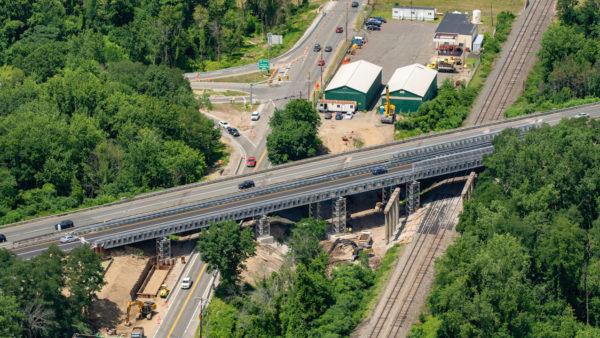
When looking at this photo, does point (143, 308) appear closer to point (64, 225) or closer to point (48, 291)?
point (48, 291)

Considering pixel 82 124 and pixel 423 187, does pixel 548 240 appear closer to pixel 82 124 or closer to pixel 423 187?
pixel 423 187

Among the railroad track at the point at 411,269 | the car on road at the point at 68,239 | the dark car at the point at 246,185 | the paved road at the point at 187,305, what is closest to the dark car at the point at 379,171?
the railroad track at the point at 411,269

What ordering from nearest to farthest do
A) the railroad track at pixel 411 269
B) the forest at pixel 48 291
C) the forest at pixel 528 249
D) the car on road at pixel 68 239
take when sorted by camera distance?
1. the forest at pixel 528 249
2. the forest at pixel 48 291
3. the railroad track at pixel 411 269
4. the car on road at pixel 68 239

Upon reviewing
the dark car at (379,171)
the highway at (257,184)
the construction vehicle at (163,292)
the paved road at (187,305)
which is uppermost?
the dark car at (379,171)

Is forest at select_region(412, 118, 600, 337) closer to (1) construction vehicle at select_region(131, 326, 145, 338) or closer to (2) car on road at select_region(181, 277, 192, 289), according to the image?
(2) car on road at select_region(181, 277, 192, 289)

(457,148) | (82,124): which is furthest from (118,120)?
(457,148)

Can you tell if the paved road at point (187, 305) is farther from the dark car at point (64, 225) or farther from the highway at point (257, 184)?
the dark car at point (64, 225)

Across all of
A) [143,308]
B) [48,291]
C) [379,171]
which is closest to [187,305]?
[143,308]
